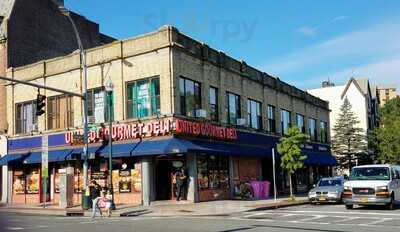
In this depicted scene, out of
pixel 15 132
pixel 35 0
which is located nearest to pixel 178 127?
pixel 15 132

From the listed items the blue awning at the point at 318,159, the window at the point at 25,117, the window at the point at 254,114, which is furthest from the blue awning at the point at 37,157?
the blue awning at the point at 318,159

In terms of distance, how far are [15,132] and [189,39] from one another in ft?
48.5

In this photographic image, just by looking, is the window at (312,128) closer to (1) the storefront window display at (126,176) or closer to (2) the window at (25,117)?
(1) the storefront window display at (126,176)

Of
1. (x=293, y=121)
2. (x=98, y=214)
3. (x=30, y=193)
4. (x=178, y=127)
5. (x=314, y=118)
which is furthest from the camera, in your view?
(x=314, y=118)

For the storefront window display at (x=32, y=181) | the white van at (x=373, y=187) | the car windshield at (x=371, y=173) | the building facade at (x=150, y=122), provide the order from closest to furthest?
1. the white van at (x=373, y=187)
2. the car windshield at (x=371, y=173)
3. the building facade at (x=150, y=122)
4. the storefront window display at (x=32, y=181)

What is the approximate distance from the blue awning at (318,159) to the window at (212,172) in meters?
12.8

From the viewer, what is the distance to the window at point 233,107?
3678cm

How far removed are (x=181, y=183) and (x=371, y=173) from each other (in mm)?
10102

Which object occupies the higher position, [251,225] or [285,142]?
[285,142]

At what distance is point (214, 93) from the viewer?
115ft

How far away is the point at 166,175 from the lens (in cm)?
3197

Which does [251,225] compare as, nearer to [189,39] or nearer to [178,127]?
[178,127]

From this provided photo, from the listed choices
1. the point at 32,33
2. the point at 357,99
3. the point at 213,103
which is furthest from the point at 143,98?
the point at 357,99

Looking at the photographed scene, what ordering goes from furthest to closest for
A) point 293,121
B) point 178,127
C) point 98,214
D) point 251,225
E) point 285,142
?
point 293,121 → point 285,142 → point 178,127 → point 98,214 → point 251,225
